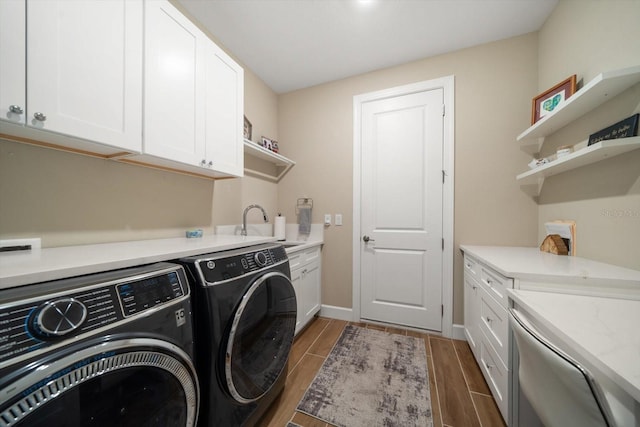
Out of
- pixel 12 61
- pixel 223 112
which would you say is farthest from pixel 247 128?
pixel 12 61

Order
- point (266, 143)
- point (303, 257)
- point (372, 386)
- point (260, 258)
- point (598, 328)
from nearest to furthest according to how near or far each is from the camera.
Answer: point (598, 328) → point (260, 258) → point (372, 386) → point (303, 257) → point (266, 143)

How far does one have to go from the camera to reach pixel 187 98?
1.30m

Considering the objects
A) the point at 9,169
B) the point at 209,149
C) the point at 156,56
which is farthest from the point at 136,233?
the point at 156,56

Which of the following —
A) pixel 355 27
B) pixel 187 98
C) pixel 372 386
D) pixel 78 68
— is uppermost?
pixel 355 27

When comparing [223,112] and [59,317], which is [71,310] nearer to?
[59,317]

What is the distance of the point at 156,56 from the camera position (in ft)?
3.75

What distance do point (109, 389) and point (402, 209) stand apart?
221cm

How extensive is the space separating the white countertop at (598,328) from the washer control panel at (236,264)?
1140mm

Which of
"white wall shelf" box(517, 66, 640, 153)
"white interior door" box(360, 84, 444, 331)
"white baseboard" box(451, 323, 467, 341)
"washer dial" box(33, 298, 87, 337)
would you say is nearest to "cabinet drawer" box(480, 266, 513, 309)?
"white interior door" box(360, 84, 444, 331)

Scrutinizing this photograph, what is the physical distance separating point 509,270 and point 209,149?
6.07 ft

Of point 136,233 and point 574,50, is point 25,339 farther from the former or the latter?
point 574,50

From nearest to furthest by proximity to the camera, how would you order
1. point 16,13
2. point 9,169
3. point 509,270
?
1. point 16,13
2. point 9,169
3. point 509,270

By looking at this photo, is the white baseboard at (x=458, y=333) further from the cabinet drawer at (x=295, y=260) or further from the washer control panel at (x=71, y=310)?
the washer control panel at (x=71, y=310)

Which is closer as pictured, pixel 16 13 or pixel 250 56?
pixel 16 13
